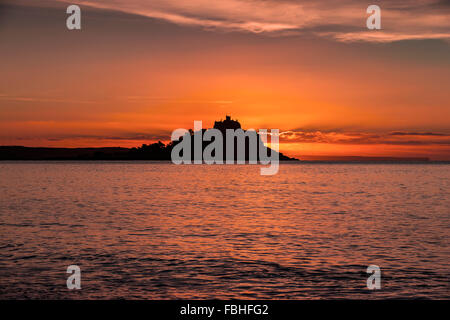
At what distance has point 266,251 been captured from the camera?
82.8 ft

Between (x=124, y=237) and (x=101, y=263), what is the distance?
27.0 feet

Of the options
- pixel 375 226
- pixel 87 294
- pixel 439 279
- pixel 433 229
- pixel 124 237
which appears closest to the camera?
pixel 87 294

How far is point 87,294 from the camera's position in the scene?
16875 millimetres
